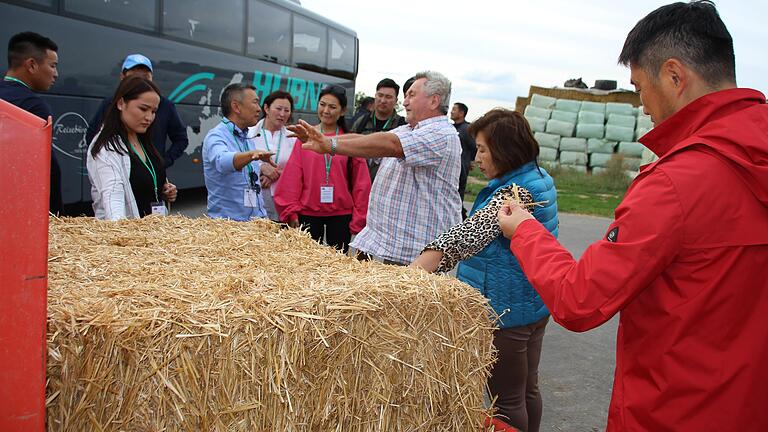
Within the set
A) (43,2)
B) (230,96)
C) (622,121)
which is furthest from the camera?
(622,121)

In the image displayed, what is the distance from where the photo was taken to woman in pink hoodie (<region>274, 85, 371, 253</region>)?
5.02 metres

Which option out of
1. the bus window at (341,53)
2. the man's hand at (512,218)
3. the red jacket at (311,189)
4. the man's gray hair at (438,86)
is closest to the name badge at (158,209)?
the red jacket at (311,189)

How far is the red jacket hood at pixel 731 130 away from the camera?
1.52m

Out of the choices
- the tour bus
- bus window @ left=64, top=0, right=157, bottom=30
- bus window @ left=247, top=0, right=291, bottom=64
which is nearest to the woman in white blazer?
the tour bus

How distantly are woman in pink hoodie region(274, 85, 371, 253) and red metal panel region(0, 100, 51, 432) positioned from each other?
3633mm

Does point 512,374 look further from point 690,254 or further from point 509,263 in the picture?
point 690,254

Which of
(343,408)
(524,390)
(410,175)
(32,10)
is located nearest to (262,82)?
(32,10)

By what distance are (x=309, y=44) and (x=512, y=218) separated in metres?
11.8

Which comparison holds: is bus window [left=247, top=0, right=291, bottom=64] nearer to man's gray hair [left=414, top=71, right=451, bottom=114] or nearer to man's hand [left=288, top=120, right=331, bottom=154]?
man's gray hair [left=414, top=71, right=451, bottom=114]

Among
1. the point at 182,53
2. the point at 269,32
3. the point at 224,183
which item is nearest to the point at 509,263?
the point at 224,183

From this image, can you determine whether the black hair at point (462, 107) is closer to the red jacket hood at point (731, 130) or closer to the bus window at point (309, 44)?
the bus window at point (309, 44)

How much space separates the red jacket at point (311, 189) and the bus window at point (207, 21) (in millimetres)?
5530

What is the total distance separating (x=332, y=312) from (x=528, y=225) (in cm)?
67

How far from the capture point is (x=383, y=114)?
254 inches
